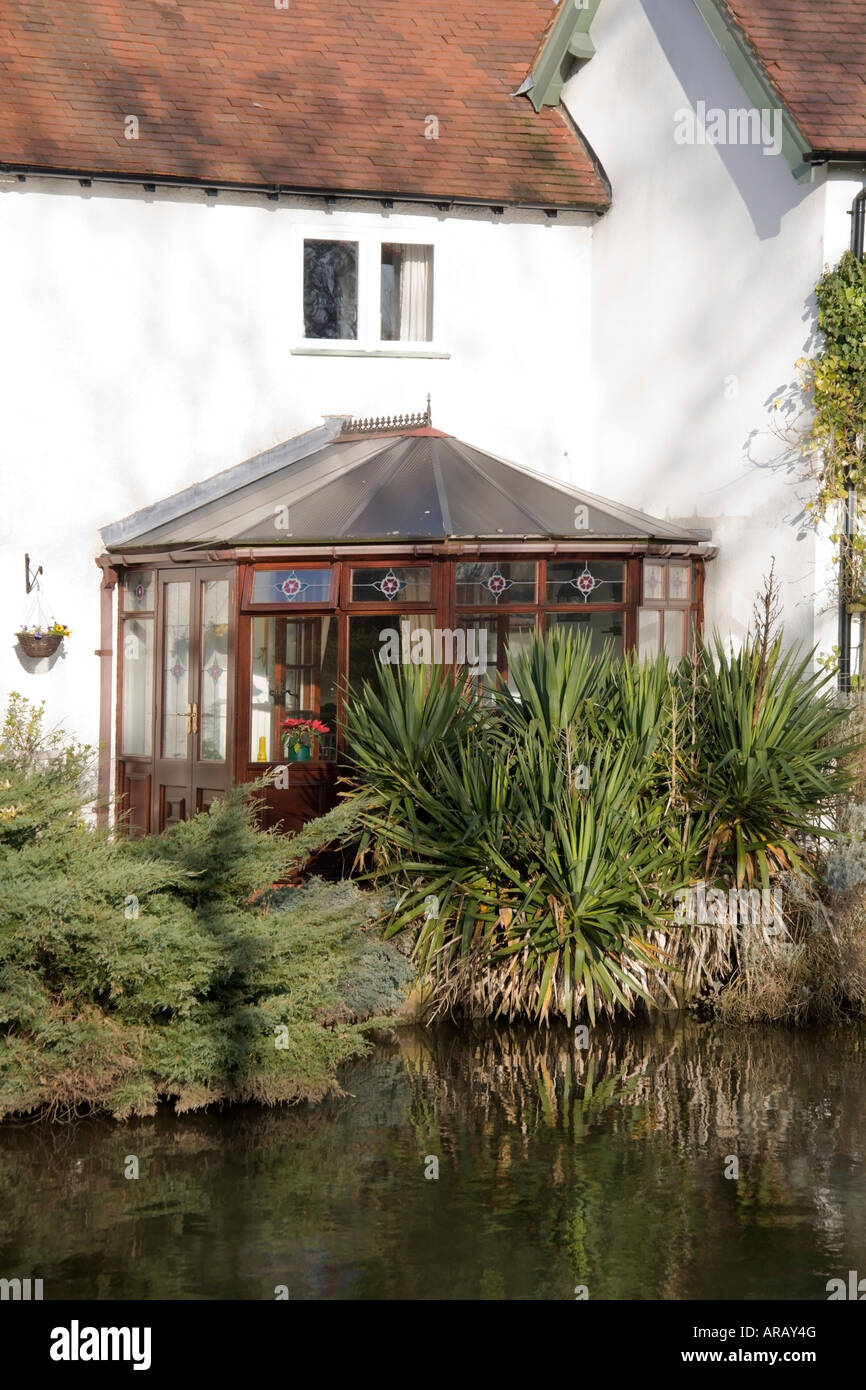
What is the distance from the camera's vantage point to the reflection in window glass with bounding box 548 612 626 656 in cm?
1438

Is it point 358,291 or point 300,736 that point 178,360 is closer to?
point 358,291

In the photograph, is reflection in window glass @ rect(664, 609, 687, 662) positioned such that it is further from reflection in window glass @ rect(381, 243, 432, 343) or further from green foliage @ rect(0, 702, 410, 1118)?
green foliage @ rect(0, 702, 410, 1118)

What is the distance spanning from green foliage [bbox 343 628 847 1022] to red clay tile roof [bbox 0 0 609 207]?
6.48 meters

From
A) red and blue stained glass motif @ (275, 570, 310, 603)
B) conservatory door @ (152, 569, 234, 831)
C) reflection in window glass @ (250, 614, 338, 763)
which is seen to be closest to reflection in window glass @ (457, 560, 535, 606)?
reflection in window glass @ (250, 614, 338, 763)

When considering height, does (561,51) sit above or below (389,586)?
above

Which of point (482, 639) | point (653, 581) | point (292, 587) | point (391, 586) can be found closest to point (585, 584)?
point (653, 581)

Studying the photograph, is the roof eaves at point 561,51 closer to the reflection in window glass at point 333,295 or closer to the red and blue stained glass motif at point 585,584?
the reflection in window glass at point 333,295

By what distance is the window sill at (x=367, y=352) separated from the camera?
1633 centimetres

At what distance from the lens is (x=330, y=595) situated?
1381 centimetres

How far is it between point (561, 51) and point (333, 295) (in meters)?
3.83

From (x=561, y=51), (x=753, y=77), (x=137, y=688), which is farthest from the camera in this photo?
(x=561, y=51)
